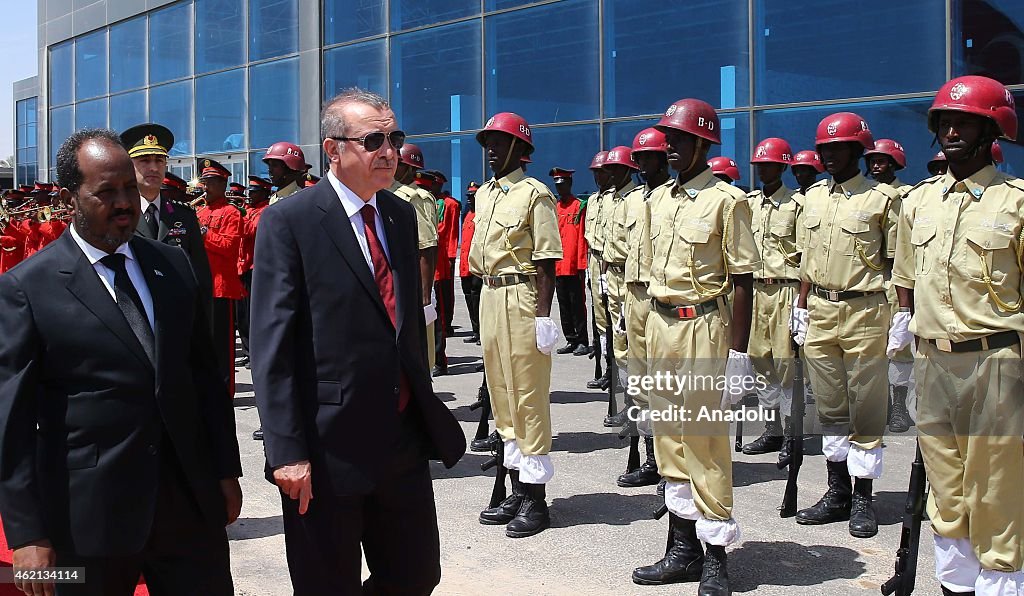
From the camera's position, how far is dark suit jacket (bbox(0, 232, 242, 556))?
9.36 ft

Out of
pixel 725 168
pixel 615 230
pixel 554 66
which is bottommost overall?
pixel 615 230

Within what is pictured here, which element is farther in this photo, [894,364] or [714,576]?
[894,364]

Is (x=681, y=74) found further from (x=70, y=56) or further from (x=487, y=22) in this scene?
(x=70, y=56)

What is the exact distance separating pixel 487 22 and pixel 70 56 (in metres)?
21.6

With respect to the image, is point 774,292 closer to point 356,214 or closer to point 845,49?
point 356,214

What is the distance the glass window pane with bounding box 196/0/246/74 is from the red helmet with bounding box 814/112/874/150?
2249 cm

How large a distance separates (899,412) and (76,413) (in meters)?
8.33

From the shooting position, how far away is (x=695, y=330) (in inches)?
202

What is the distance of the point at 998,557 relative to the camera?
13.4 ft

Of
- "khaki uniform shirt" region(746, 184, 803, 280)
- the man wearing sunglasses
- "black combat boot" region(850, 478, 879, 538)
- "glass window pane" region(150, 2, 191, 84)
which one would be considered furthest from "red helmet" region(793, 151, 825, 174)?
"glass window pane" region(150, 2, 191, 84)

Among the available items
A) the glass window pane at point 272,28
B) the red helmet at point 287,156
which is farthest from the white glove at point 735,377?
the glass window pane at point 272,28

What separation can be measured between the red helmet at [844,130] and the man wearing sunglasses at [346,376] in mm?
3878

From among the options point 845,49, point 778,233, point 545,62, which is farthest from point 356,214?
point 545,62

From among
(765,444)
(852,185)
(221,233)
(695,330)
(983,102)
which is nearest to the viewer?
(983,102)
